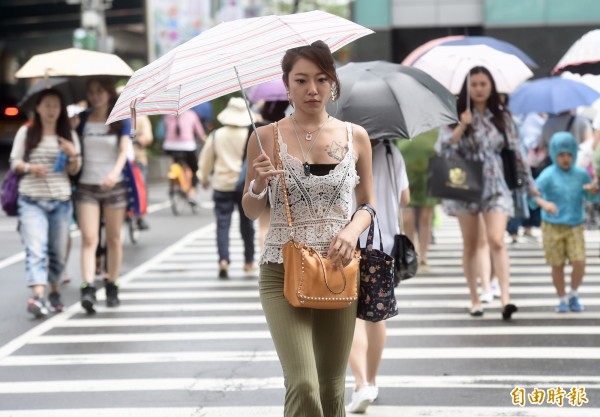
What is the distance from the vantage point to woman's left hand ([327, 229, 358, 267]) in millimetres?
4730

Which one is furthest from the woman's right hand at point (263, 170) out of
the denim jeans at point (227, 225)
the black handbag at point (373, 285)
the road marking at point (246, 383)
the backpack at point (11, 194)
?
the denim jeans at point (227, 225)

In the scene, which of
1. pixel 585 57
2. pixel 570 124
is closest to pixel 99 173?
pixel 585 57

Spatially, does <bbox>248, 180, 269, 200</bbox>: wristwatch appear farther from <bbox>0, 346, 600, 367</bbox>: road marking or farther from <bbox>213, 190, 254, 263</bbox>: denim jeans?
<bbox>213, 190, 254, 263</bbox>: denim jeans

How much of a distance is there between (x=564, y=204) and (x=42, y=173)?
14.1 feet

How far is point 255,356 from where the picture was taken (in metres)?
8.44

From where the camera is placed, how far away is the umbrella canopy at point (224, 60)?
486 centimetres

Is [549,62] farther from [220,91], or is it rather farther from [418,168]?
[220,91]

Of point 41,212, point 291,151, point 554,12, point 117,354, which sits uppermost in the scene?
point 554,12

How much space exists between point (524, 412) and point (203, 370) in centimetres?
230

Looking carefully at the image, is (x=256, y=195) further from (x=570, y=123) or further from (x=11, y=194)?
(x=570, y=123)

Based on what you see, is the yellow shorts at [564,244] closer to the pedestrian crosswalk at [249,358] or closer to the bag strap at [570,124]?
the pedestrian crosswalk at [249,358]

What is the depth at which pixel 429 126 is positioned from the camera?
22.8ft

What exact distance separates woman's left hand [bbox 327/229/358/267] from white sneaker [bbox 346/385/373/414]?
2056 millimetres

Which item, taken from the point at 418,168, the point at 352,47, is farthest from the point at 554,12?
the point at 418,168
